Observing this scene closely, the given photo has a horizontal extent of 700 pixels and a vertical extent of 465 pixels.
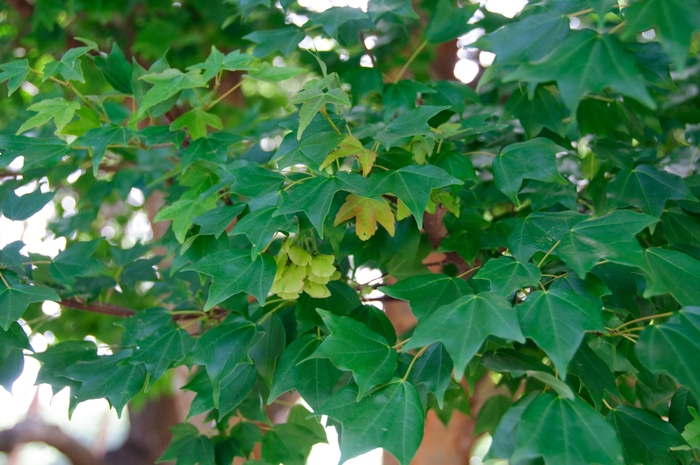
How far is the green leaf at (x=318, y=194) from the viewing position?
1027mm

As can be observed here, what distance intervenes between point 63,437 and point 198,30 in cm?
240

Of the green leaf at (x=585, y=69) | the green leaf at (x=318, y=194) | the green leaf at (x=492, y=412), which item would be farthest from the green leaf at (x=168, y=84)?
the green leaf at (x=492, y=412)

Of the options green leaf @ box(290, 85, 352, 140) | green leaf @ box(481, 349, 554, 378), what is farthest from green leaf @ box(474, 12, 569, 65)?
green leaf @ box(481, 349, 554, 378)

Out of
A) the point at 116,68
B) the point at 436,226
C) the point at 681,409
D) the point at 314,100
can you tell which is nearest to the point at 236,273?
the point at 314,100

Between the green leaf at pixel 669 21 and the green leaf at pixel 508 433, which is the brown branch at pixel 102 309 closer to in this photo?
the green leaf at pixel 508 433

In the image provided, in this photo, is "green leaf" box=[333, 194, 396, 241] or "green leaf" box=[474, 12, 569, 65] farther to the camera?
"green leaf" box=[333, 194, 396, 241]

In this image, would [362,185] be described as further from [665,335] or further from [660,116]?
[660,116]

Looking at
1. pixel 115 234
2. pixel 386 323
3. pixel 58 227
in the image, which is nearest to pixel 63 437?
pixel 115 234

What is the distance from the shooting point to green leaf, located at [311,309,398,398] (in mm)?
984

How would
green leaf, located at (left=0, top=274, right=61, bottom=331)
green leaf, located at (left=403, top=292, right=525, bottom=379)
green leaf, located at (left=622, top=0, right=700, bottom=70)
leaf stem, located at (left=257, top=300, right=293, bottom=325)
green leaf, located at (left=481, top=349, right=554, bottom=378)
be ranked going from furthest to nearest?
leaf stem, located at (left=257, top=300, right=293, bottom=325) → green leaf, located at (left=0, top=274, right=61, bottom=331) → green leaf, located at (left=481, top=349, right=554, bottom=378) → green leaf, located at (left=403, top=292, right=525, bottom=379) → green leaf, located at (left=622, top=0, right=700, bottom=70)

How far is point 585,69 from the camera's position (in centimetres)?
82

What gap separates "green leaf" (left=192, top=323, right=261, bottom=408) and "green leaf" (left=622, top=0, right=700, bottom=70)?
867mm

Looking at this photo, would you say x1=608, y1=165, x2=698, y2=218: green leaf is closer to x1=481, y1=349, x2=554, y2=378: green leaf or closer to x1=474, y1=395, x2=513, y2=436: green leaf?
x1=481, y1=349, x2=554, y2=378: green leaf

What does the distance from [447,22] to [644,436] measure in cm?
111
